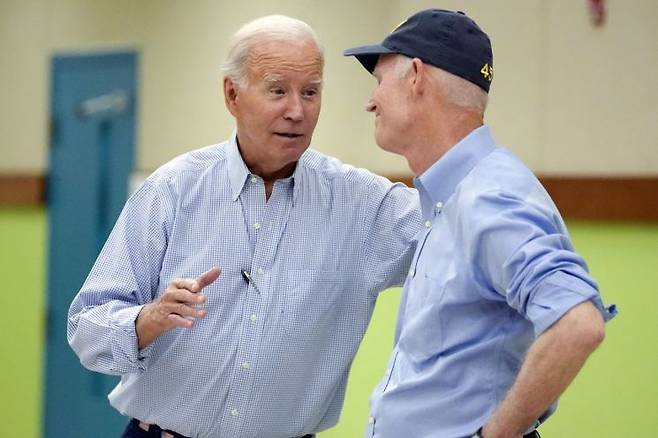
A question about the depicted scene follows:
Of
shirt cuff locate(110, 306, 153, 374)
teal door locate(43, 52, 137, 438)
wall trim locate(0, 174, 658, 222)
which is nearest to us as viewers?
shirt cuff locate(110, 306, 153, 374)

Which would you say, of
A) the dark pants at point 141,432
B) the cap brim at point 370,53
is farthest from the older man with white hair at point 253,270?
the cap brim at point 370,53

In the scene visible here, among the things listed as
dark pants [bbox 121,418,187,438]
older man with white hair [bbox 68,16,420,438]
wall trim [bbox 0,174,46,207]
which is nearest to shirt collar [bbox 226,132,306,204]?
older man with white hair [bbox 68,16,420,438]

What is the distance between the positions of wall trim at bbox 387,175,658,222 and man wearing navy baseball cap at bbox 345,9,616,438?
4.30ft

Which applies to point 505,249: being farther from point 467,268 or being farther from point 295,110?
point 295,110

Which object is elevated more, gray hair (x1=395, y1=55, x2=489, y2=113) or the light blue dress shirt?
gray hair (x1=395, y1=55, x2=489, y2=113)

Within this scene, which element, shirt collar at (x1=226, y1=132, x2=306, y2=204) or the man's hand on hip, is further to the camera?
shirt collar at (x1=226, y1=132, x2=306, y2=204)

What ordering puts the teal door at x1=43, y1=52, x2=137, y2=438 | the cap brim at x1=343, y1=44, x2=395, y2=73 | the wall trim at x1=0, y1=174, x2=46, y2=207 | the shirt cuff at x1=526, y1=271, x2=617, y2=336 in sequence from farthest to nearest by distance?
the wall trim at x1=0, y1=174, x2=46, y2=207 < the teal door at x1=43, y1=52, x2=137, y2=438 < the cap brim at x1=343, y1=44, x2=395, y2=73 < the shirt cuff at x1=526, y1=271, x2=617, y2=336

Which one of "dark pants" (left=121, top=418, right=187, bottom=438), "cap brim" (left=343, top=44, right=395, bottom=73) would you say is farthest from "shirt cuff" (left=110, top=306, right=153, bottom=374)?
"cap brim" (left=343, top=44, right=395, bottom=73)

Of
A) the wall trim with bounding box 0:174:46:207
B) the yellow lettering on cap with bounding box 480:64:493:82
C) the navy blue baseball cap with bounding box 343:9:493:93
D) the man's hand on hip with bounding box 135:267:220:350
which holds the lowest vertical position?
the wall trim with bounding box 0:174:46:207

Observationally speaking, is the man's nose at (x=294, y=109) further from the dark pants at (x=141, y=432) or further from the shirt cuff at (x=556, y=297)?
the shirt cuff at (x=556, y=297)

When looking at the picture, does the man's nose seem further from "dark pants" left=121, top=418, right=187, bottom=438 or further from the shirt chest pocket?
"dark pants" left=121, top=418, right=187, bottom=438

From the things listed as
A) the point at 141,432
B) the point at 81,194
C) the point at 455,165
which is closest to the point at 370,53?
the point at 455,165

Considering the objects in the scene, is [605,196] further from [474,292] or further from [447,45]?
[474,292]

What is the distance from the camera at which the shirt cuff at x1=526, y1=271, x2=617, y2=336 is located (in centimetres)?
160
